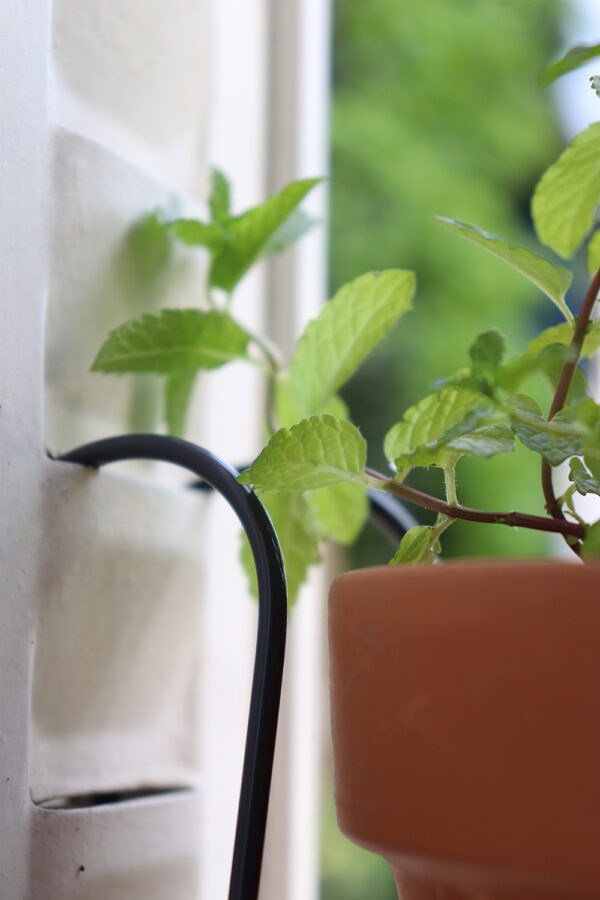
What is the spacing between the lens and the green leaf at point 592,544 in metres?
0.29

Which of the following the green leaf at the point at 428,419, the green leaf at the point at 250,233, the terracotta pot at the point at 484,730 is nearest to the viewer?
the terracotta pot at the point at 484,730

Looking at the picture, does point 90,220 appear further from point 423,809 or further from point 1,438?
point 423,809

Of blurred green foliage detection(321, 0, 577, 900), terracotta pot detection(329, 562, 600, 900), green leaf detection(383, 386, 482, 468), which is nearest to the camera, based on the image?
terracotta pot detection(329, 562, 600, 900)

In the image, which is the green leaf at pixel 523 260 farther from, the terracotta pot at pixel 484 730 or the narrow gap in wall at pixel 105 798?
the narrow gap in wall at pixel 105 798

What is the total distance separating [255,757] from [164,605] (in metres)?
0.19

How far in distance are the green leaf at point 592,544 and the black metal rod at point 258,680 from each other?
12cm

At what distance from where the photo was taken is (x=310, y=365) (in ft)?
1.44

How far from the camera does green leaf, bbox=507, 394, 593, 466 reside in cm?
30

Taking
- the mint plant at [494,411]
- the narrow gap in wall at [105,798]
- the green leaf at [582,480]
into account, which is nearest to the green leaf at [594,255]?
the mint plant at [494,411]

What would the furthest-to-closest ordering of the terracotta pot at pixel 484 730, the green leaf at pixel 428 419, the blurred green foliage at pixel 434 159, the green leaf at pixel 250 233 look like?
1. the blurred green foliage at pixel 434 159
2. the green leaf at pixel 250 233
3. the green leaf at pixel 428 419
4. the terracotta pot at pixel 484 730

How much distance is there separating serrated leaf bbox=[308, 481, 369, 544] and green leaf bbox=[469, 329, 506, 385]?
190mm

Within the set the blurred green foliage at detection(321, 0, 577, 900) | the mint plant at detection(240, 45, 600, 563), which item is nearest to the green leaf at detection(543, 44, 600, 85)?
the mint plant at detection(240, 45, 600, 563)

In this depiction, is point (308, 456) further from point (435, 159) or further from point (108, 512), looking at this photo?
point (435, 159)

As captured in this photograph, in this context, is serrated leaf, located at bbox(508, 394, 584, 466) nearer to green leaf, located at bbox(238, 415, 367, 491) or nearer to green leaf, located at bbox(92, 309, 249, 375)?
green leaf, located at bbox(238, 415, 367, 491)
